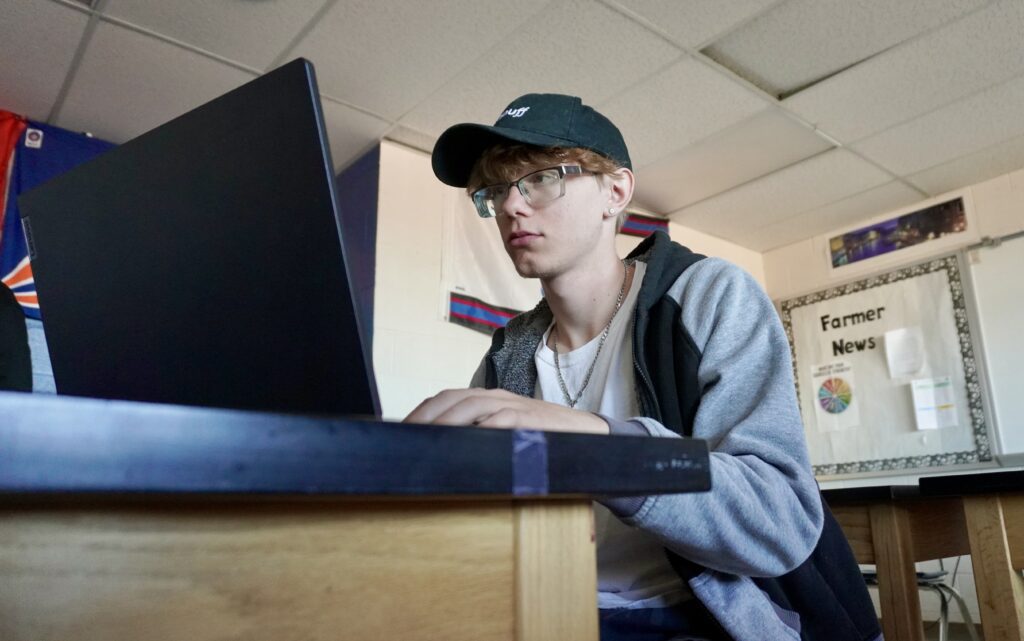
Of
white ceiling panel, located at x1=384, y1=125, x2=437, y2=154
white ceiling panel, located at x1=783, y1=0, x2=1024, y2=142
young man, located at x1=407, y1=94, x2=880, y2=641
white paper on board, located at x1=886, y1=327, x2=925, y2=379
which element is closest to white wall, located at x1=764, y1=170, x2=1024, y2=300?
white paper on board, located at x1=886, y1=327, x2=925, y2=379

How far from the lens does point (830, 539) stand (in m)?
0.82

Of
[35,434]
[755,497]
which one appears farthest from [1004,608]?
[35,434]

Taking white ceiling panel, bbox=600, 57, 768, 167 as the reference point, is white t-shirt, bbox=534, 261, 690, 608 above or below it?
below

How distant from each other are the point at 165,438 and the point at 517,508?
0.65 ft

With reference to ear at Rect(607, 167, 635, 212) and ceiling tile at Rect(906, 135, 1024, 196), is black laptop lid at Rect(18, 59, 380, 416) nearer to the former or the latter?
ear at Rect(607, 167, 635, 212)

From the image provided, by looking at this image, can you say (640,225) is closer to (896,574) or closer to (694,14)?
(694,14)

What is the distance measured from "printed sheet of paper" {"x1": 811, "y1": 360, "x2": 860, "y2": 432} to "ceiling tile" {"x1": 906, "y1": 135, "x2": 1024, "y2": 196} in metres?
1.03

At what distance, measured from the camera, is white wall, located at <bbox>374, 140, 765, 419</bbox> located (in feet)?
9.53

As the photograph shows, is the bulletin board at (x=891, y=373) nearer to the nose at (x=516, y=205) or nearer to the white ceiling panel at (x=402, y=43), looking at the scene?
the white ceiling panel at (x=402, y=43)

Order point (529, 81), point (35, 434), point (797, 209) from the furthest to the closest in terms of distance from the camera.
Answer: point (797, 209) → point (529, 81) → point (35, 434)

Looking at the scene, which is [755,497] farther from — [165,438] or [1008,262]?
[1008,262]

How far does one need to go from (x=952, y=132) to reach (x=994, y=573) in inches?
99.1

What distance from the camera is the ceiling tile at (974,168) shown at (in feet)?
10.9

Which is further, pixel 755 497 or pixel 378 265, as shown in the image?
pixel 378 265
